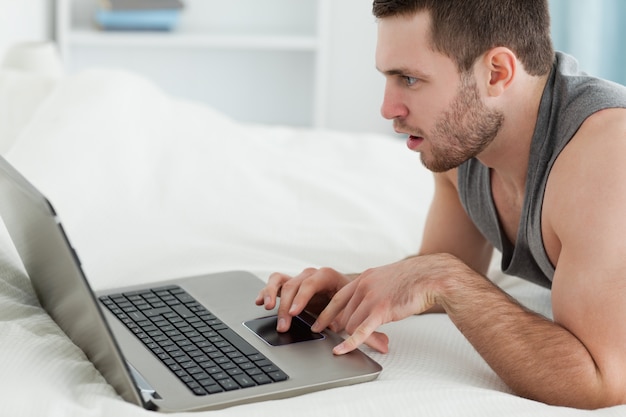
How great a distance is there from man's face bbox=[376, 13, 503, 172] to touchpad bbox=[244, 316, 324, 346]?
0.31 metres

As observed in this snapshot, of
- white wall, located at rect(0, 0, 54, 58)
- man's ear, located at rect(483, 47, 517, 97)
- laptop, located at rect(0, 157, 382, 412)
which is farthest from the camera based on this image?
white wall, located at rect(0, 0, 54, 58)

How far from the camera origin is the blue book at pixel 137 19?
11.6 ft

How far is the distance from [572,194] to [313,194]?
79 cm

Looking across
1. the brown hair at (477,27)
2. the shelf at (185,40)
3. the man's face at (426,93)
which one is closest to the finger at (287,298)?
the man's face at (426,93)

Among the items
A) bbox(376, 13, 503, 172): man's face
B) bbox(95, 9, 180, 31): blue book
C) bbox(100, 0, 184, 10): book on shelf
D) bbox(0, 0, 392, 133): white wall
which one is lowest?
bbox(0, 0, 392, 133): white wall

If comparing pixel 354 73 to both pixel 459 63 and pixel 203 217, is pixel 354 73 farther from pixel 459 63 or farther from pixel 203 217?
pixel 459 63

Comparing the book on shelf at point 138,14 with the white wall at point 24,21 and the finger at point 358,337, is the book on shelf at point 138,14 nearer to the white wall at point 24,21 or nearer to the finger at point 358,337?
the white wall at point 24,21

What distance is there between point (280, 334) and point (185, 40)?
2.52 metres

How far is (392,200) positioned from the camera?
1883 mm

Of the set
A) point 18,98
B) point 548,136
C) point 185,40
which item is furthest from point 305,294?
point 185,40

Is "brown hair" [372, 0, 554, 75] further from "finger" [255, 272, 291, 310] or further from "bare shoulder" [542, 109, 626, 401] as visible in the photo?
"finger" [255, 272, 291, 310]

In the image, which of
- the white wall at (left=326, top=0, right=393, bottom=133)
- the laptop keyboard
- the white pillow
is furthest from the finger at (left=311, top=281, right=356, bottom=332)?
the white wall at (left=326, top=0, right=393, bottom=133)

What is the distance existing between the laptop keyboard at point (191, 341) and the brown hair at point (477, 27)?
1.54 feet

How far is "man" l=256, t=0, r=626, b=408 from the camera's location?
1.08m
